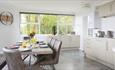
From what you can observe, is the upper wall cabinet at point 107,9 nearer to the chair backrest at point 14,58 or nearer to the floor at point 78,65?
the floor at point 78,65

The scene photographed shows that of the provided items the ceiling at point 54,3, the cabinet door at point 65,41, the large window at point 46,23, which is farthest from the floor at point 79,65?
the large window at point 46,23

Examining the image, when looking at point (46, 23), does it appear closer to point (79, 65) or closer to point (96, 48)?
point (96, 48)

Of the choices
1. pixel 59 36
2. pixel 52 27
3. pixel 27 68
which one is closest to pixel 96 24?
pixel 59 36

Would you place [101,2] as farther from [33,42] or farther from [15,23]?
[15,23]

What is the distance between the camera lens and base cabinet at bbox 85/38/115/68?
4.62 metres

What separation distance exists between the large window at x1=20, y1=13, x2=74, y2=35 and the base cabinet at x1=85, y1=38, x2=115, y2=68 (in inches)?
124

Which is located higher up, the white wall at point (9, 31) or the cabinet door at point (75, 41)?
the white wall at point (9, 31)

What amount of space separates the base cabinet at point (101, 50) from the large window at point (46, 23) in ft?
10.4

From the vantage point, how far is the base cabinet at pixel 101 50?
15.1ft

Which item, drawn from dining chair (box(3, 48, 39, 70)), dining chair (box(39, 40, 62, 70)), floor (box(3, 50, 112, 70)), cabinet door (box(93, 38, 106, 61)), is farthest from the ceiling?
dining chair (box(3, 48, 39, 70))

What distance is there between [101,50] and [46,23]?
14.7 feet

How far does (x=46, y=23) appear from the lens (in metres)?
8.78

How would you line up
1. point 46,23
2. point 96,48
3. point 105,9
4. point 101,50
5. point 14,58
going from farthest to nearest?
point 46,23
point 105,9
point 96,48
point 101,50
point 14,58

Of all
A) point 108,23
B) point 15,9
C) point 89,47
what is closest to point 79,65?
point 89,47
